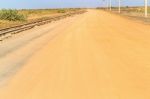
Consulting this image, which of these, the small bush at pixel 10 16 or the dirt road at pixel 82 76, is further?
the small bush at pixel 10 16

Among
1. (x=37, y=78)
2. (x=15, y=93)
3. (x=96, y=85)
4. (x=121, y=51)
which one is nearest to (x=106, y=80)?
(x=96, y=85)

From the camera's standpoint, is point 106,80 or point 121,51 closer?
point 106,80

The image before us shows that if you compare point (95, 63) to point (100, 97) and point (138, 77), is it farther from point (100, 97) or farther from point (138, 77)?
point (100, 97)

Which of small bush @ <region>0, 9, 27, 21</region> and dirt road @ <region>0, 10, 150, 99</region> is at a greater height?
dirt road @ <region>0, 10, 150, 99</region>

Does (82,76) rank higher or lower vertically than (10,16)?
higher

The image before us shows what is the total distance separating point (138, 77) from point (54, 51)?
24.1 ft

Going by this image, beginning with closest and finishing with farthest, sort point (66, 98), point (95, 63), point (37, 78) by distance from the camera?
1. point (66, 98)
2. point (37, 78)
3. point (95, 63)

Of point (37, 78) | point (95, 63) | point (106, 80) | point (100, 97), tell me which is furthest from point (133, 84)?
point (95, 63)

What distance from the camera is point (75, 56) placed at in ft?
54.0

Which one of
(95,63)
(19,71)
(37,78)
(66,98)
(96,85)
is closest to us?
(66,98)

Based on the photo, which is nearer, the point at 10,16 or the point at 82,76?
the point at 82,76

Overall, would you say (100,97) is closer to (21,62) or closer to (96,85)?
(96,85)

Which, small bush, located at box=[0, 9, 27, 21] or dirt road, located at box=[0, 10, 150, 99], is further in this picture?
small bush, located at box=[0, 9, 27, 21]

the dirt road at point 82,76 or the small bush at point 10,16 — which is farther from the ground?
the dirt road at point 82,76
